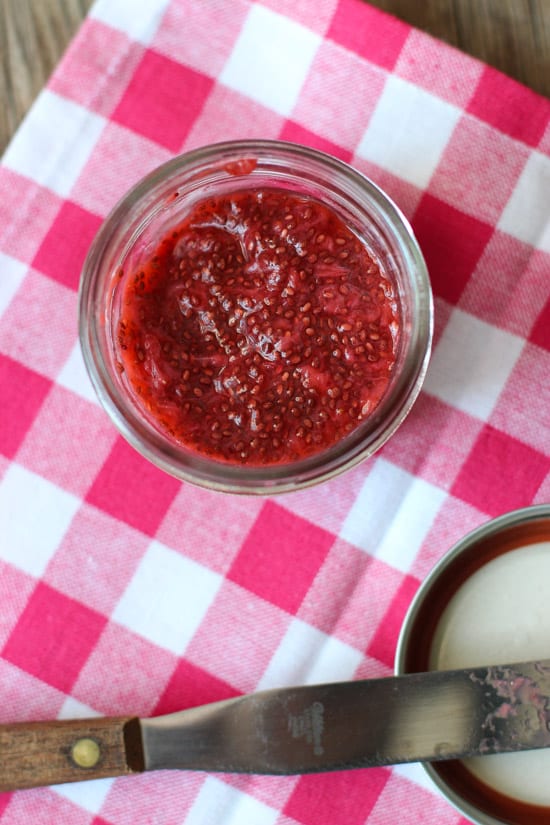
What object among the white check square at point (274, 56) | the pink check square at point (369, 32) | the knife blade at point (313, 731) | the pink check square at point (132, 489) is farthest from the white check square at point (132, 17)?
the knife blade at point (313, 731)

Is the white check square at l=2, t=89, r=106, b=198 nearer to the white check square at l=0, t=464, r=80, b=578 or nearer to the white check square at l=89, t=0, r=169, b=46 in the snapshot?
the white check square at l=89, t=0, r=169, b=46

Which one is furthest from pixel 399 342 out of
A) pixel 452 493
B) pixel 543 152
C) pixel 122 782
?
pixel 122 782

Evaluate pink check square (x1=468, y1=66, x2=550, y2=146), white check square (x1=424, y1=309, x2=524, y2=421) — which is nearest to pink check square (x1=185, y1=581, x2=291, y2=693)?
white check square (x1=424, y1=309, x2=524, y2=421)

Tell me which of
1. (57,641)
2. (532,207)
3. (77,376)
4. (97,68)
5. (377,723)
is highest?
(532,207)


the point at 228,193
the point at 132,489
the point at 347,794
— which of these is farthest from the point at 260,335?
the point at 347,794

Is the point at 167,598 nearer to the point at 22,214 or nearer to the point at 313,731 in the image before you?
the point at 313,731

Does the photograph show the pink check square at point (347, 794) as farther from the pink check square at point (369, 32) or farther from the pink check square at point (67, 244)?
the pink check square at point (369, 32)

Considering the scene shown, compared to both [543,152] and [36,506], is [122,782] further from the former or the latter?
[543,152]
